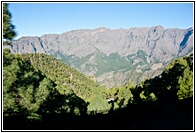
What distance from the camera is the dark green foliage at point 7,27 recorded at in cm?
1547

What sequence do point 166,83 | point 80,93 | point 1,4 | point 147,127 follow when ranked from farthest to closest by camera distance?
point 80,93
point 166,83
point 147,127
point 1,4

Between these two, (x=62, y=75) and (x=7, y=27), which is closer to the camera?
(x=7, y=27)

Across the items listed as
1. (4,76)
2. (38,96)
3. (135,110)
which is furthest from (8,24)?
(135,110)

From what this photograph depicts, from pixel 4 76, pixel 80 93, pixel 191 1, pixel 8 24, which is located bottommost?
pixel 80 93

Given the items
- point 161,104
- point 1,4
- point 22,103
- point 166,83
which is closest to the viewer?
point 1,4

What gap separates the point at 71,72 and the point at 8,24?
467ft

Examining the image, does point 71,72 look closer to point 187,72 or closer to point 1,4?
point 187,72

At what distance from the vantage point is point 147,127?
64.7ft

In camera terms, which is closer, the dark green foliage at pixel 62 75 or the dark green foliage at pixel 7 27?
the dark green foliage at pixel 7 27

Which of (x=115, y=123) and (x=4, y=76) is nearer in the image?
(x=4, y=76)

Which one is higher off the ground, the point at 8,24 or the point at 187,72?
the point at 8,24

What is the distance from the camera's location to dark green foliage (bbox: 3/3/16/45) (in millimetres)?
15471

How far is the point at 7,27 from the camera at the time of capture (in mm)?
15695

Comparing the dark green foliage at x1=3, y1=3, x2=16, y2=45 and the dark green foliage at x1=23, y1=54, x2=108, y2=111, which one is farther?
the dark green foliage at x1=23, y1=54, x2=108, y2=111
